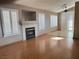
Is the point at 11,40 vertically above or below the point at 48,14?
below

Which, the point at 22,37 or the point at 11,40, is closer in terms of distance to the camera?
the point at 11,40

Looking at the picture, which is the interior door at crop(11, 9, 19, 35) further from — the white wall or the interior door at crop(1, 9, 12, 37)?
the white wall

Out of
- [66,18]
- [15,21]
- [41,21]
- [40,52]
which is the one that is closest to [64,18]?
[66,18]

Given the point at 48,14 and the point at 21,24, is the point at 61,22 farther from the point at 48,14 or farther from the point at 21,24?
the point at 21,24

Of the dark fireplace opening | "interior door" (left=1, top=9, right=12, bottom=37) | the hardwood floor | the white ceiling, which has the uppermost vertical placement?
the white ceiling

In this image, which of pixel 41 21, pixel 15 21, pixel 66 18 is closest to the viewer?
pixel 15 21

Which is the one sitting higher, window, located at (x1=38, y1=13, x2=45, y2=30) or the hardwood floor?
window, located at (x1=38, y1=13, x2=45, y2=30)

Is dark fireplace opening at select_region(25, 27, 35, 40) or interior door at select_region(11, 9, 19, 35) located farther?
dark fireplace opening at select_region(25, 27, 35, 40)

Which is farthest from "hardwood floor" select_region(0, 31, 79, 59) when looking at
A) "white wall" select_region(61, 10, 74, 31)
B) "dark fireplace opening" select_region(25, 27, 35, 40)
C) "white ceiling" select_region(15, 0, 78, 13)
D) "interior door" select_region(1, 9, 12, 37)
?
"white wall" select_region(61, 10, 74, 31)

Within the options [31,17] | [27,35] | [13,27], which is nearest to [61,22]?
[31,17]

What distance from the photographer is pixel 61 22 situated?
1151 cm

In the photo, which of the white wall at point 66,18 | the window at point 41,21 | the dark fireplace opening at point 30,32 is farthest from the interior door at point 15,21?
the white wall at point 66,18

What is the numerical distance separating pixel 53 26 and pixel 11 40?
627 centimetres

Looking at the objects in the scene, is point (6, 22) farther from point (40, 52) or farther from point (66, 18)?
point (66, 18)
